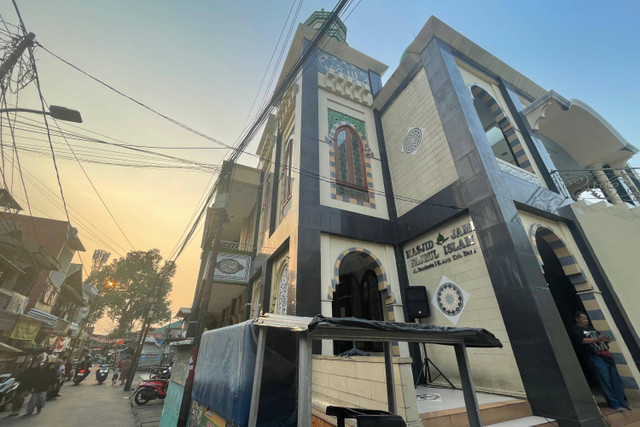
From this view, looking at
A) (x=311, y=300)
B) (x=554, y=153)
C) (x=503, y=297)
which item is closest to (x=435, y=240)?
(x=503, y=297)

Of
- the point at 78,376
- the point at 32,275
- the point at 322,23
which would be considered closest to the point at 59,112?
the point at 322,23

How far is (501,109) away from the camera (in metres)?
→ 8.84

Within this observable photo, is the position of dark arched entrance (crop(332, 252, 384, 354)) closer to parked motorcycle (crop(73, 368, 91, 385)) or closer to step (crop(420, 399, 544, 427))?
step (crop(420, 399, 544, 427))

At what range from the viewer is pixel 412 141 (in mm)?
8977

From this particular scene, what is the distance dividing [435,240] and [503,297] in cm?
234

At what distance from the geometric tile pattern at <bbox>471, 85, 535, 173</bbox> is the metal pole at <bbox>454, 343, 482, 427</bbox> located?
23.7 ft

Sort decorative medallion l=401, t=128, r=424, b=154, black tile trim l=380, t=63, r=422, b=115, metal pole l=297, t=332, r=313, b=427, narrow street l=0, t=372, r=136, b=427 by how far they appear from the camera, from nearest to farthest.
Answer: metal pole l=297, t=332, r=313, b=427, narrow street l=0, t=372, r=136, b=427, decorative medallion l=401, t=128, r=424, b=154, black tile trim l=380, t=63, r=422, b=115

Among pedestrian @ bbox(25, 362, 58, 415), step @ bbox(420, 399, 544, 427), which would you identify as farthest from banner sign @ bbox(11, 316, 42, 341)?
step @ bbox(420, 399, 544, 427)

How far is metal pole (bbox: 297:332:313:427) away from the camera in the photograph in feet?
8.00

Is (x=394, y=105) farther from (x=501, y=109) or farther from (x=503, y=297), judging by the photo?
(x=503, y=297)

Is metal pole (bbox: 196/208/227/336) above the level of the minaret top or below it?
below

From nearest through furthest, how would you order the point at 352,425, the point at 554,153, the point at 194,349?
the point at 352,425
the point at 194,349
the point at 554,153

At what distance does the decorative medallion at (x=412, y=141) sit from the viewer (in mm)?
8734

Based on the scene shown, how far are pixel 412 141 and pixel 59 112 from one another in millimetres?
9289
